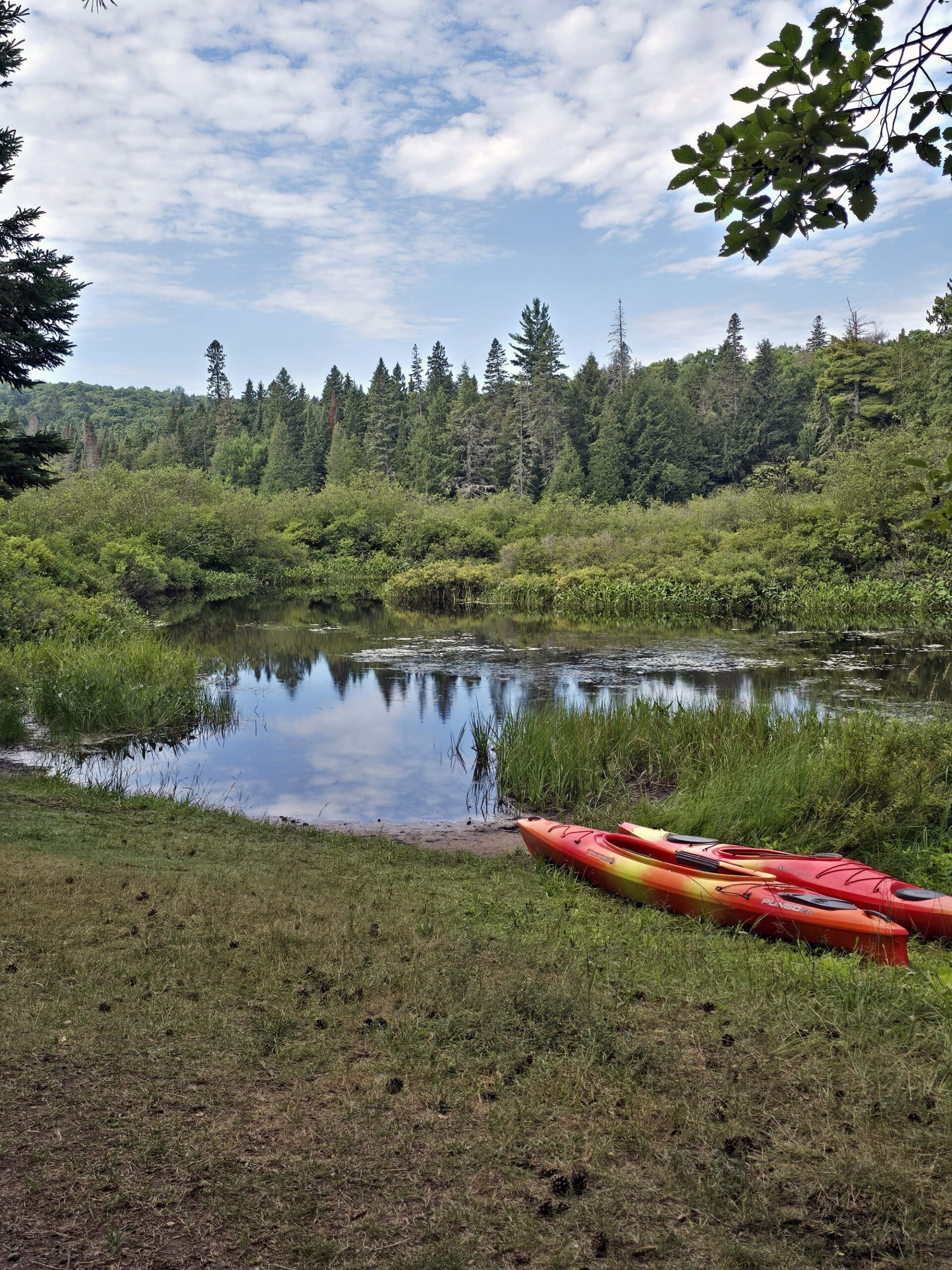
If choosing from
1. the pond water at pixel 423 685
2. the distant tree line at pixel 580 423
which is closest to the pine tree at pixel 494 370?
the distant tree line at pixel 580 423

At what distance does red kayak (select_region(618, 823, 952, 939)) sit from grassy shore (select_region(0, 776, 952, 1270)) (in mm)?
338

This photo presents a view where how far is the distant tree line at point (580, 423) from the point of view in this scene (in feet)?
172

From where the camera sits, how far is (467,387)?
2653 inches

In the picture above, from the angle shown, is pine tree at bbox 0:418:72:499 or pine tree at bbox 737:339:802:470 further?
pine tree at bbox 737:339:802:470

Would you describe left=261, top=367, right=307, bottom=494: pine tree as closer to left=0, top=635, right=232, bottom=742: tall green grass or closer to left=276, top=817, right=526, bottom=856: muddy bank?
left=0, top=635, right=232, bottom=742: tall green grass

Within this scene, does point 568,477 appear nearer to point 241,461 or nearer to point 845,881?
point 241,461

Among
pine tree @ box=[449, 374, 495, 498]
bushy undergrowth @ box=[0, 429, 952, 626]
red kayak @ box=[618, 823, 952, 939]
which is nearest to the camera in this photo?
red kayak @ box=[618, 823, 952, 939]

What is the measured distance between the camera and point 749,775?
816cm

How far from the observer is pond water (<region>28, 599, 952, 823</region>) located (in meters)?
10.4

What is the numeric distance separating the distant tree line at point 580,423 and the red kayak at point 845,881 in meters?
34.2

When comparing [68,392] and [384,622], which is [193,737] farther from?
[68,392]

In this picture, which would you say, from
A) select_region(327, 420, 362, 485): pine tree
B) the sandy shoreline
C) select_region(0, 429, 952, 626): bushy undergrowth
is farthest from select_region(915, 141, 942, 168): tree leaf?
select_region(327, 420, 362, 485): pine tree

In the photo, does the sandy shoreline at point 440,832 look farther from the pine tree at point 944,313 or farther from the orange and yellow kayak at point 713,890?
the pine tree at point 944,313

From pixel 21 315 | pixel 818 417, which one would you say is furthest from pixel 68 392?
pixel 21 315
